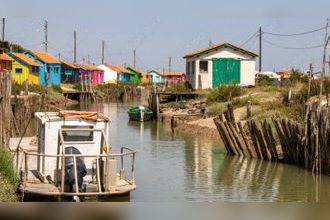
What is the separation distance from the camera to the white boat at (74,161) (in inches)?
526

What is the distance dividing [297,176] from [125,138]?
15.3 meters

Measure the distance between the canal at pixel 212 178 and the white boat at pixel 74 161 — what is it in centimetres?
171

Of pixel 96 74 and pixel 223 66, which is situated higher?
pixel 96 74

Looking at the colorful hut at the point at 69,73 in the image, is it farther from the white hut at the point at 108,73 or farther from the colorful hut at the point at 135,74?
the colorful hut at the point at 135,74

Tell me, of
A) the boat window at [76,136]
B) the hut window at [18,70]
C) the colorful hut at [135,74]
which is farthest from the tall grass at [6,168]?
the colorful hut at [135,74]

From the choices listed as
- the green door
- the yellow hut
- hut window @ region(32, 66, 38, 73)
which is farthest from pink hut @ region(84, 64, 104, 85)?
the green door

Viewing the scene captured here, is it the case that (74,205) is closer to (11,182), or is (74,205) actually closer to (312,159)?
(11,182)

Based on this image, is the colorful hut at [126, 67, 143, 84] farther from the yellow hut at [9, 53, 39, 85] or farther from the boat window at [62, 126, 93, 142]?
the boat window at [62, 126, 93, 142]

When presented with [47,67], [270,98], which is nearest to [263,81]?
[270,98]

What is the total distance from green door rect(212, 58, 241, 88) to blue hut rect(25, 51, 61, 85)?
26.9 meters

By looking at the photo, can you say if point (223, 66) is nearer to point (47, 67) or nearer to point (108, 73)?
point (47, 67)

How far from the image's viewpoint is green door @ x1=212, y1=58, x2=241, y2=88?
51.7 m

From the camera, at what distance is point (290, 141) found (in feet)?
67.7

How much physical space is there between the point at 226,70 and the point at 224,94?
27.2 feet
